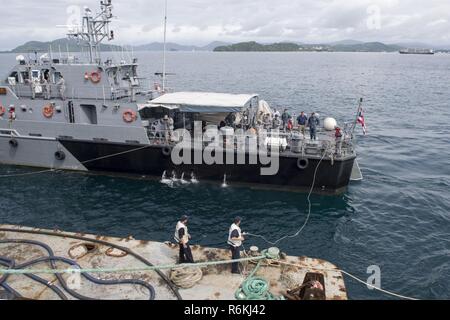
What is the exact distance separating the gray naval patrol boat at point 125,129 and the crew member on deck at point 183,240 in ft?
28.7

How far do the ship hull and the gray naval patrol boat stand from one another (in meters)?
0.05

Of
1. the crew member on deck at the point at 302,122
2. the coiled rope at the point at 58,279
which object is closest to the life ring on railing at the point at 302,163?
the crew member on deck at the point at 302,122

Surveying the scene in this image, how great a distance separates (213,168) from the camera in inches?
739

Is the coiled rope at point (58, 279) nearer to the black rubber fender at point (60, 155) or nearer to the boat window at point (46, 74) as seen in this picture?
the black rubber fender at point (60, 155)

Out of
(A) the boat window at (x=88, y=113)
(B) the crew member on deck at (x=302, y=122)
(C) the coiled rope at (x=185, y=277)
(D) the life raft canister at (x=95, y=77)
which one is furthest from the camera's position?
(A) the boat window at (x=88, y=113)

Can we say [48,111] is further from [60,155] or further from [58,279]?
[58,279]

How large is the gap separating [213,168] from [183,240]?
Answer: 941 centimetres

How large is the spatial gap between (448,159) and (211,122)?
1578 centimetres

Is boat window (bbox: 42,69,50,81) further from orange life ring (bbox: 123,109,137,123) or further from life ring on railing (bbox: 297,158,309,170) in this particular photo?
life ring on railing (bbox: 297,158,309,170)

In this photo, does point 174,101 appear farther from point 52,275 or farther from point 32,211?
point 52,275

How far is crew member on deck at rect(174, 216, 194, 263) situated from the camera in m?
9.58

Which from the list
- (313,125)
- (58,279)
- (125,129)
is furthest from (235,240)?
(125,129)

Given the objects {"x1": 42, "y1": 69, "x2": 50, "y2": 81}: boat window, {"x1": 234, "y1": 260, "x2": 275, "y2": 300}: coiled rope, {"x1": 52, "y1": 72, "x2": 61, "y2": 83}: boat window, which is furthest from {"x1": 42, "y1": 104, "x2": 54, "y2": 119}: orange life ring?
{"x1": 234, "y1": 260, "x2": 275, "y2": 300}: coiled rope

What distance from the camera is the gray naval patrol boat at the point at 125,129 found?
17953mm
